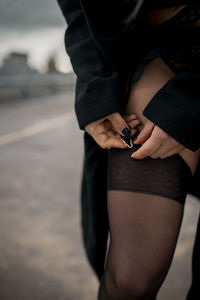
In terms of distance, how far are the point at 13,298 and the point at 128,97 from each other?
3.06ft

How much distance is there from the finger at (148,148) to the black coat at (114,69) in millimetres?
38

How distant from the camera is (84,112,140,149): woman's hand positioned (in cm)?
67

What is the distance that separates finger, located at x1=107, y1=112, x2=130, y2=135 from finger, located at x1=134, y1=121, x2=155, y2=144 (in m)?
0.03

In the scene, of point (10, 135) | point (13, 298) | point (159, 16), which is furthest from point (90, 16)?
point (10, 135)

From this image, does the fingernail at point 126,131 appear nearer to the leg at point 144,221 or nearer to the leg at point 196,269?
the leg at point 144,221

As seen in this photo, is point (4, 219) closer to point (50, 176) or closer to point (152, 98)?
point (50, 176)

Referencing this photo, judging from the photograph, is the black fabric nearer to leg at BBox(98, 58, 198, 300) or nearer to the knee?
leg at BBox(98, 58, 198, 300)

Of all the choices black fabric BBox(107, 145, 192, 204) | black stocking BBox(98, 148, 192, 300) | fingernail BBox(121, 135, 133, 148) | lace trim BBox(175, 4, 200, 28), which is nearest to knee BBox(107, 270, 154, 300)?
black stocking BBox(98, 148, 192, 300)

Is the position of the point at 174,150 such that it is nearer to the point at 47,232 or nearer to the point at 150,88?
the point at 150,88

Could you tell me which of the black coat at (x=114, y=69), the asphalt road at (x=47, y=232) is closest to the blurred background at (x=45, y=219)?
the asphalt road at (x=47, y=232)

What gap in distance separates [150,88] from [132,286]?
45cm

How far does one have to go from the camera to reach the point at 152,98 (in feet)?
2.08

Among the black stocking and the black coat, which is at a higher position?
the black coat

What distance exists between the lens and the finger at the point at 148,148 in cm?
62
